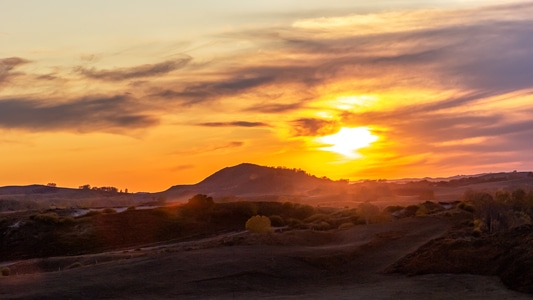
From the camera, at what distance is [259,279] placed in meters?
37.5

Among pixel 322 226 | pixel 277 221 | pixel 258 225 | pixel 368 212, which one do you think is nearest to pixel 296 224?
pixel 277 221

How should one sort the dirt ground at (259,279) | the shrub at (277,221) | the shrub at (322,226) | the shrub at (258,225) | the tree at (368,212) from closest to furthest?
1. the dirt ground at (259,279)
2. the shrub at (258,225)
3. the shrub at (322,226)
4. the tree at (368,212)
5. the shrub at (277,221)

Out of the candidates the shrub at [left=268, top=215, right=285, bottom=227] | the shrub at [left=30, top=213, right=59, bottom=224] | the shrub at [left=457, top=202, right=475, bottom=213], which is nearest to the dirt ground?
the shrub at [left=457, top=202, right=475, bottom=213]

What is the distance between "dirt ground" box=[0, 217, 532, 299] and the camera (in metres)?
32.8

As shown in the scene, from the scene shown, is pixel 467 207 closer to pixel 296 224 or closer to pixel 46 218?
pixel 296 224

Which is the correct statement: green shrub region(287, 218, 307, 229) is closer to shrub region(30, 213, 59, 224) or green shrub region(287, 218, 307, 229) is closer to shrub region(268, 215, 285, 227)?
shrub region(268, 215, 285, 227)

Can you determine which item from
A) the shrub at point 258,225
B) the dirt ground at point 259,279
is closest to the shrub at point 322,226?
the shrub at point 258,225

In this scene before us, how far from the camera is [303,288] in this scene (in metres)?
36.1

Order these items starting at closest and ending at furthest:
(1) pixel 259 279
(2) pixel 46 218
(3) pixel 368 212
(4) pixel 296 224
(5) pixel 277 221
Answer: (1) pixel 259 279, (3) pixel 368 212, (4) pixel 296 224, (2) pixel 46 218, (5) pixel 277 221

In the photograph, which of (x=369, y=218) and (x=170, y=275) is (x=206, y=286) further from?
(x=369, y=218)

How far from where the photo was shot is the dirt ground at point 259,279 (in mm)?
32781

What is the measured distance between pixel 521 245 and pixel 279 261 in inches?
510

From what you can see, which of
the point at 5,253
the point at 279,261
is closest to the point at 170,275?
the point at 279,261

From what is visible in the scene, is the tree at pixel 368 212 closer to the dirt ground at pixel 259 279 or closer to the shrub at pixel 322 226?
the shrub at pixel 322 226
